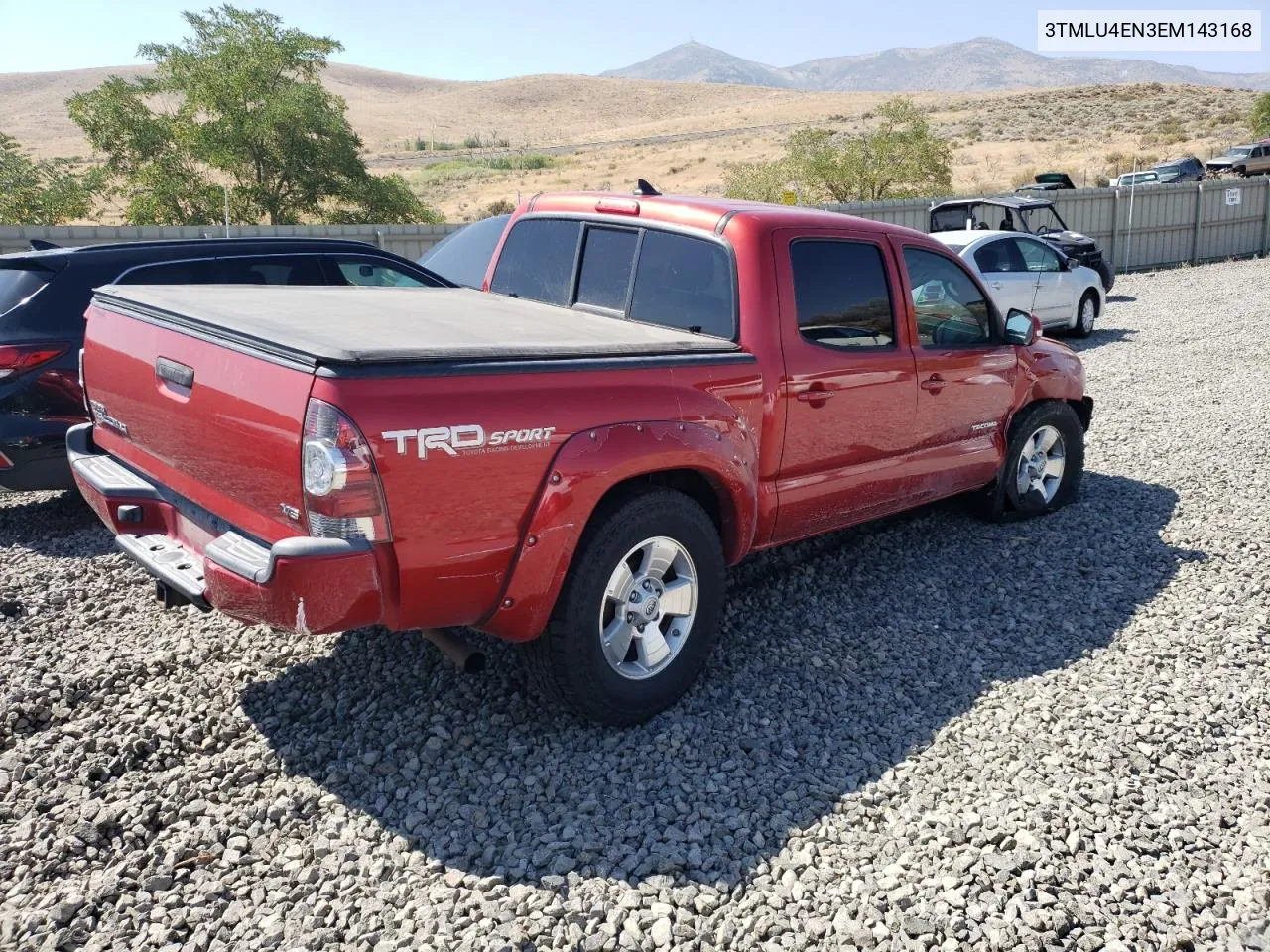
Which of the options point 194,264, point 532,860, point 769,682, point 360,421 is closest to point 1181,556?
point 769,682

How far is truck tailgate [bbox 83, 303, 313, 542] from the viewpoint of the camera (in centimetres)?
313

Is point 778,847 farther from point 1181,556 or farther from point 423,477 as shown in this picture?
point 1181,556

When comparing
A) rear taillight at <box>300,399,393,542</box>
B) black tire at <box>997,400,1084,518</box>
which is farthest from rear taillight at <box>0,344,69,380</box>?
black tire at <box>997,400,1084,518</box>

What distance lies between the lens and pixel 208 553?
131 inches

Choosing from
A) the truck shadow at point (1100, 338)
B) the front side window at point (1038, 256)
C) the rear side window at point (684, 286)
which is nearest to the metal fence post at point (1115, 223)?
the truck shadow at point (1100, 338)

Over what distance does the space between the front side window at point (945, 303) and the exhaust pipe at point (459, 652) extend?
2860 mm

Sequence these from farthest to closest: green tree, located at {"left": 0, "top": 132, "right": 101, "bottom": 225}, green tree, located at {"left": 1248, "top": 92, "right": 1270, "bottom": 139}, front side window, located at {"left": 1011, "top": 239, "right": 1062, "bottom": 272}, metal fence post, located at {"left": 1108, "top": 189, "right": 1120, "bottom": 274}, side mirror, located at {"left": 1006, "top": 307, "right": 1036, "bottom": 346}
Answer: green tree, located at {"left": 1248, "top": 92, "right": 1270, "bottom": 139} → metal fence post, located at {"left": 1108, "top": 189, "right": 1120, "bottom": 274} → green tree, located at {"left": 0, "top": 132, "right": 101, "bottom": 225} → front side window, located at {"left": 1011, "top": 239, "right": 1062, "bottom": 272} → side mirror, located at {"left": 1006, "top": 307, "right": 1036, "bottom": 346}

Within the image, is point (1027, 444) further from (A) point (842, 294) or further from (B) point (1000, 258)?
(B) point (1000, 258)

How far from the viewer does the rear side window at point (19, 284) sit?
6156 millimetres

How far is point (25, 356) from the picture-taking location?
604cm

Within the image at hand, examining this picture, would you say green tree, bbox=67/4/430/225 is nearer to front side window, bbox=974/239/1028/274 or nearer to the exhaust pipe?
front side window, bbox=974/239/1028/274

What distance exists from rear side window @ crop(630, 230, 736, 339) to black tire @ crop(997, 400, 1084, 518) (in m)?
2.52

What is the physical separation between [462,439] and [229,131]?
63.9ft

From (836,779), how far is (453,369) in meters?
1.95
